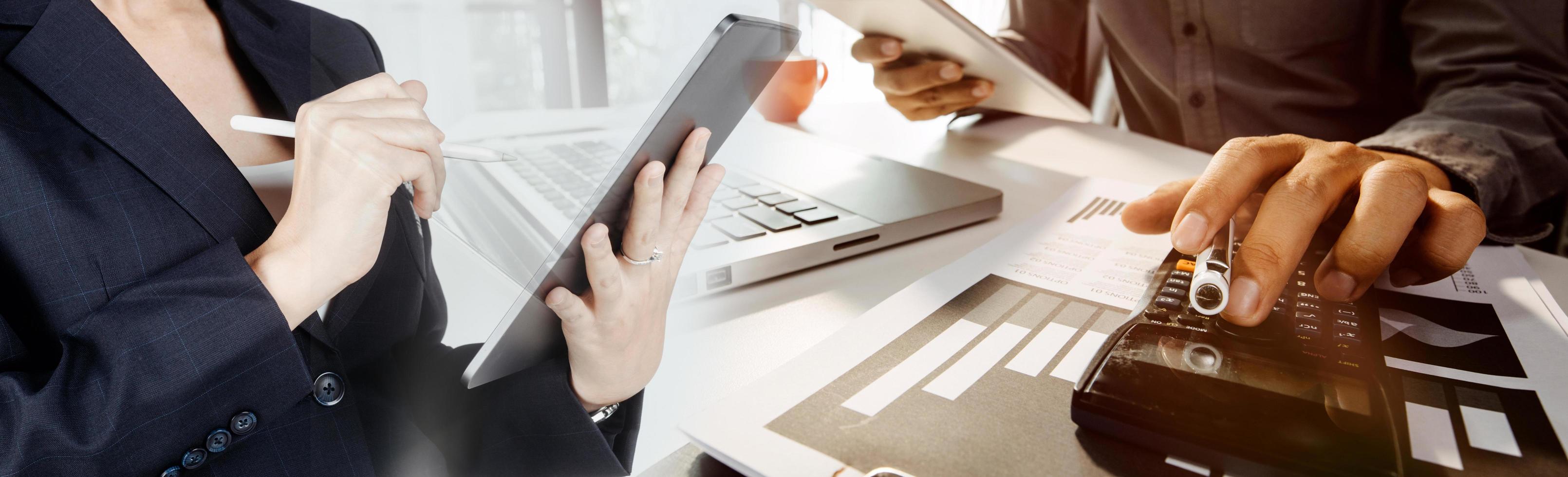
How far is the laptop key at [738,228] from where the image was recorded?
0.41 meters

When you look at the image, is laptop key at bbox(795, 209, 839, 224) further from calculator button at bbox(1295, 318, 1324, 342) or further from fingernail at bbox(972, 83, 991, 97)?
fingernail at bbox(972, 83, 991, 97)

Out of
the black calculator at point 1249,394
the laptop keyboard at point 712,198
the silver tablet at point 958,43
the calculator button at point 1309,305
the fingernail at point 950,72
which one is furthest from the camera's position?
the fingernail at point 950,72

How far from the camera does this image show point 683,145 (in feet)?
0.88

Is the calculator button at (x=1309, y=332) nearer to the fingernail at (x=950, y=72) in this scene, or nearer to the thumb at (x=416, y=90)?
the thumb at (x=416, y=90)

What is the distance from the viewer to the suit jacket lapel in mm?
243

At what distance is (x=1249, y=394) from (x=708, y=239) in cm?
26

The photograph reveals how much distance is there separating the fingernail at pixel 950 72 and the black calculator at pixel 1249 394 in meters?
0.44

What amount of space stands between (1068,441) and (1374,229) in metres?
0.22

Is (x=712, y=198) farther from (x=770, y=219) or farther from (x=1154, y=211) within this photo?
(x=1154, y=211)

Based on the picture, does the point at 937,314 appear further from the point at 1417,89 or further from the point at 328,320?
the point at 1417,89

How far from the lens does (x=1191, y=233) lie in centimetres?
31

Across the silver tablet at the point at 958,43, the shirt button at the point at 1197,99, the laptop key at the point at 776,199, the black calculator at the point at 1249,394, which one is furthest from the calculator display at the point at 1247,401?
the shirt button at the point at 1197,99

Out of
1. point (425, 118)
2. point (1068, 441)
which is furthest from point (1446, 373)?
point (425, 118)

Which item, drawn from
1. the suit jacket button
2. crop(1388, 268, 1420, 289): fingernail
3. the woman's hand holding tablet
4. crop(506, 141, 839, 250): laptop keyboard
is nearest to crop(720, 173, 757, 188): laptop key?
crop(506, 141, 839, 250): laptop keyboard
